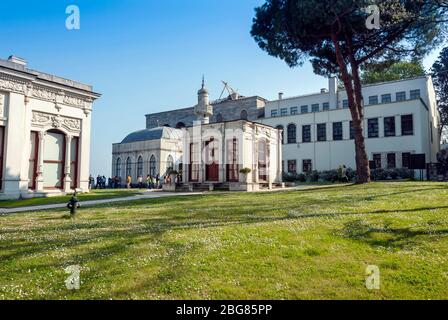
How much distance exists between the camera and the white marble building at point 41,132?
61.4 ft

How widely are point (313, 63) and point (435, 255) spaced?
2338 centimetres

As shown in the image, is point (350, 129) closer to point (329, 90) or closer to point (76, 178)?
point (329, 90)

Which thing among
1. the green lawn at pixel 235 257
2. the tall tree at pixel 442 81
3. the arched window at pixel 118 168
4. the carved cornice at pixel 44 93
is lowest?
the green lawn at pixel 235 257

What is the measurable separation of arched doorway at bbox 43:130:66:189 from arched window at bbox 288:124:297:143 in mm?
30061

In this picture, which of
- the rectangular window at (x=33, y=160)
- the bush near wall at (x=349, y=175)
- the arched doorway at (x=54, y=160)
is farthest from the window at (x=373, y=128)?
the rectangular window at (x=33, y=160)

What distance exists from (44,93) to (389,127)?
35.4m

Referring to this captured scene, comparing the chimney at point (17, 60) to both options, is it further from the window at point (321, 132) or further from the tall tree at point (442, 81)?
the tall tree at point (442, 81)

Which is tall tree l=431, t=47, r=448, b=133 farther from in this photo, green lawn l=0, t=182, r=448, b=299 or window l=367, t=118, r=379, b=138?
green lawn l=0, t=182, r=448, b=299

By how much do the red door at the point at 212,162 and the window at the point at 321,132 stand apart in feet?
68.8

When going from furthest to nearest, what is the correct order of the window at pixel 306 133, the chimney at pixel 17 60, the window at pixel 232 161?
1. the window at pixel 306 133
2. the window at pixel 232 161
3. the chimney at pixel 17 60

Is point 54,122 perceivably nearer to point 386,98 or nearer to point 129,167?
point 129,167

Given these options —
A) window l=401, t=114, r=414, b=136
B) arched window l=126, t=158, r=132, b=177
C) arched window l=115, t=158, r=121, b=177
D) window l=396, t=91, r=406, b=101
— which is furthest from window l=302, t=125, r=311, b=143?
arched window l=115, t=158, r=121, b=177
